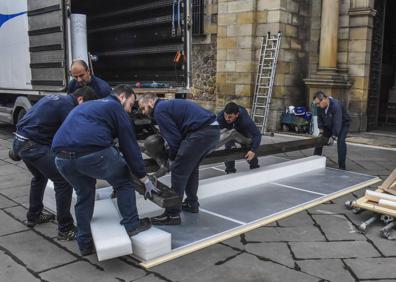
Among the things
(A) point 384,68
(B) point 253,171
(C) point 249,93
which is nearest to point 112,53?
(C) point 249,93

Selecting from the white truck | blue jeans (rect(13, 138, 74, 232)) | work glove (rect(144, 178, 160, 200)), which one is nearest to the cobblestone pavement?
blue jeans (rect(13, 138, 74, 232))

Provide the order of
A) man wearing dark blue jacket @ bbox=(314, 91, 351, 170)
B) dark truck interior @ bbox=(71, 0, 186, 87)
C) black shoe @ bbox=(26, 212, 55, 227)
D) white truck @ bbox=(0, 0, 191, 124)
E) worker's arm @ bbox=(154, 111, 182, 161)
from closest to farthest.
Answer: worker's arm @ bbox=(154, 111, 182, 161)
black shoe @ bbox=(26, 212, 55, 227)
man wearing dark blue jacket @ bbox=(314, 91, 351, 170)
white truck @ bbox=(0, 0, 191, 124)
dark truck interior @ bbox=(71, 0, 186, 87)

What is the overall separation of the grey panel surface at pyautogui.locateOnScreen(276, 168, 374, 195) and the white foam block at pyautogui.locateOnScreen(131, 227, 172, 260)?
2527 mm

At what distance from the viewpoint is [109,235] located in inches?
136

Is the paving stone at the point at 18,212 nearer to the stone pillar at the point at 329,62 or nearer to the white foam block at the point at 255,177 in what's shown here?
the white foam block at the point at 255,177

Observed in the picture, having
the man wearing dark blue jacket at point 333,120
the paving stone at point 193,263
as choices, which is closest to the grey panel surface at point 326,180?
the man wearing dark blue jacket at point 333,120

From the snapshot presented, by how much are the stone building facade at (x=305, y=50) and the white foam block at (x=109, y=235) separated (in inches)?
277

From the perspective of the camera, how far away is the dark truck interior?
7770 millimetres

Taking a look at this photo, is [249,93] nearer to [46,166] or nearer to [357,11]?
[357,11]

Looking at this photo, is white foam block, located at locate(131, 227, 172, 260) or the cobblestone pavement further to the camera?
white foam block, located at locate(131, 227, 172, 260)

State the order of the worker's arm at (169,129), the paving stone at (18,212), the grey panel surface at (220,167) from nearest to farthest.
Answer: the worker's arm at (169,129) < the paving stone at (18,212) < the grey panel surface at (220,167)

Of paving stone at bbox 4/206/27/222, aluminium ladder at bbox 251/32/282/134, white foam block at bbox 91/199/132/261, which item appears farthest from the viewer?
aluminium ladder at bbox 251/32/282/134

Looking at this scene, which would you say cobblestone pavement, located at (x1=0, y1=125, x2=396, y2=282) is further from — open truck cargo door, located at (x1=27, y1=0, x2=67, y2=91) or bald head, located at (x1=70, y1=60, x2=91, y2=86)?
open truck cargo door, located at (x1=27, y1=0, x2=67, y2=91)

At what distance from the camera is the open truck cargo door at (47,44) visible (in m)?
Result: 7.32
